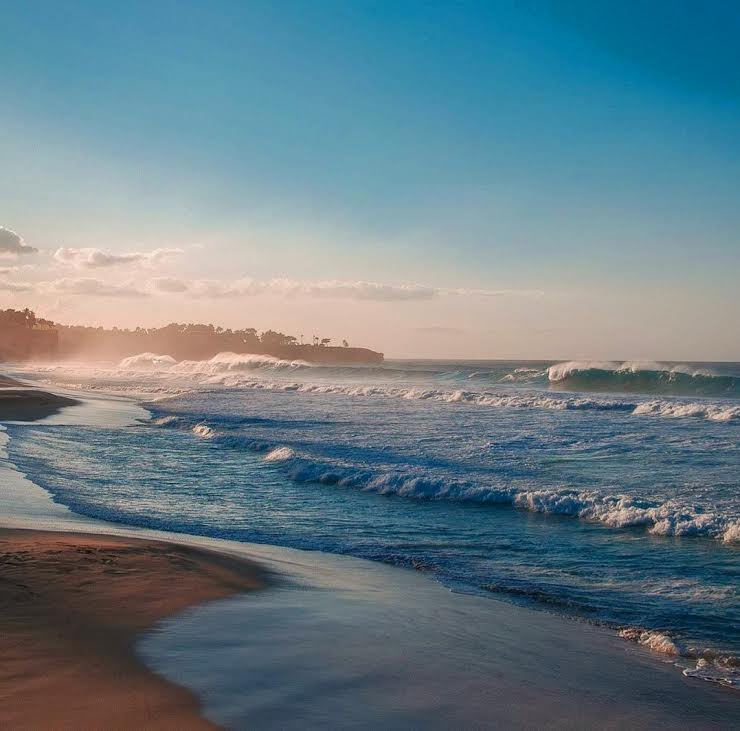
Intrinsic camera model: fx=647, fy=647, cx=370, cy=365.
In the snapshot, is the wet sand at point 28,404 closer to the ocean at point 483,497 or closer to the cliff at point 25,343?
the ocean at point 483,497

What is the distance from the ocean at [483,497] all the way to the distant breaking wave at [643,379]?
21.2 meters

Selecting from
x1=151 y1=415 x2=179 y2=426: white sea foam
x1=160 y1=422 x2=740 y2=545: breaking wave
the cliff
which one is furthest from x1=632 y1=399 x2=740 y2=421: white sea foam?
the cliff

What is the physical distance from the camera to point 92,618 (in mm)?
4980

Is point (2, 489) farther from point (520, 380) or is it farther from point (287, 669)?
point (520, 380)

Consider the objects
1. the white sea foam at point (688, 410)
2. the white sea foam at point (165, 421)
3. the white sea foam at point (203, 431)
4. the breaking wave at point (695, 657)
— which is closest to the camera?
the breaking wave at point (695, 657)

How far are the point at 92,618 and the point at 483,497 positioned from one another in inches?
286

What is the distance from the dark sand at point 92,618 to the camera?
3494 mm

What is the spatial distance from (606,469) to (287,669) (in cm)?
1029

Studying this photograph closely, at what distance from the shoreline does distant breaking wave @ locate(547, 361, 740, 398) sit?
40.1 metres

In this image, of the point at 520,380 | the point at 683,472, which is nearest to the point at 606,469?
the point at 683,472

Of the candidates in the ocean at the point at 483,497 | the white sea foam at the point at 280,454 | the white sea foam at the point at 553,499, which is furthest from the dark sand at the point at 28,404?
the white sea foam at the point at 553,499

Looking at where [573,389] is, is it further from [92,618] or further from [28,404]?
[92,618]

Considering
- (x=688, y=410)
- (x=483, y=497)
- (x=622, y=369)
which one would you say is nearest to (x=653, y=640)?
(x=483, y=497)

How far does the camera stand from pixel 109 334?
193500mm
